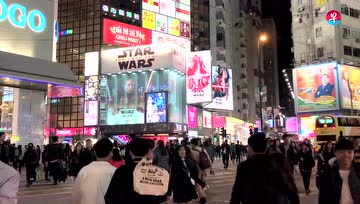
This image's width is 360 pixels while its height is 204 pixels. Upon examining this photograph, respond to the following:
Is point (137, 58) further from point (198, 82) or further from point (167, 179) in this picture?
point (167, 179)

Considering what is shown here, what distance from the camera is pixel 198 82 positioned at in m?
48.5

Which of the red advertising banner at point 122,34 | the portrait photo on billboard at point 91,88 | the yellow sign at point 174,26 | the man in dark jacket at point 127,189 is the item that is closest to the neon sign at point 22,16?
the man in dark jacket at point 127,189

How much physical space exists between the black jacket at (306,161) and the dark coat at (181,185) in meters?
7.13

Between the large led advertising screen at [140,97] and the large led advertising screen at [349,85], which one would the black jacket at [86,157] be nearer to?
the large led advertising screen at [140,97]

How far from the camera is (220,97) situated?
188ft

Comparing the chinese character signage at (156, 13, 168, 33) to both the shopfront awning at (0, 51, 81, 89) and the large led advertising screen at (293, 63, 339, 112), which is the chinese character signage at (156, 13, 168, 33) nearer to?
the large led advertising screen at (293, 63, 339, 112)

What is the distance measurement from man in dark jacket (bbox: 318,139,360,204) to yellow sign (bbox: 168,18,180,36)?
207 feet

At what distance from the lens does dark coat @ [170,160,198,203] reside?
8.95m

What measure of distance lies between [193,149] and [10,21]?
10.4m

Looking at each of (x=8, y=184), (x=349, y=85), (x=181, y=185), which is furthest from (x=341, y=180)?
(x=349, y=85)

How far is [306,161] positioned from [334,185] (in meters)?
11.1

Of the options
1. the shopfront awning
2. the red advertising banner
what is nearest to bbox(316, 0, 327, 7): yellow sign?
the red advertising banner

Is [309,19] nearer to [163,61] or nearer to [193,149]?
[163,61]

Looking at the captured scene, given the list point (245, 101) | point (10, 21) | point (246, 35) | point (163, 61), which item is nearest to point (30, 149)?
point (10, 21)
